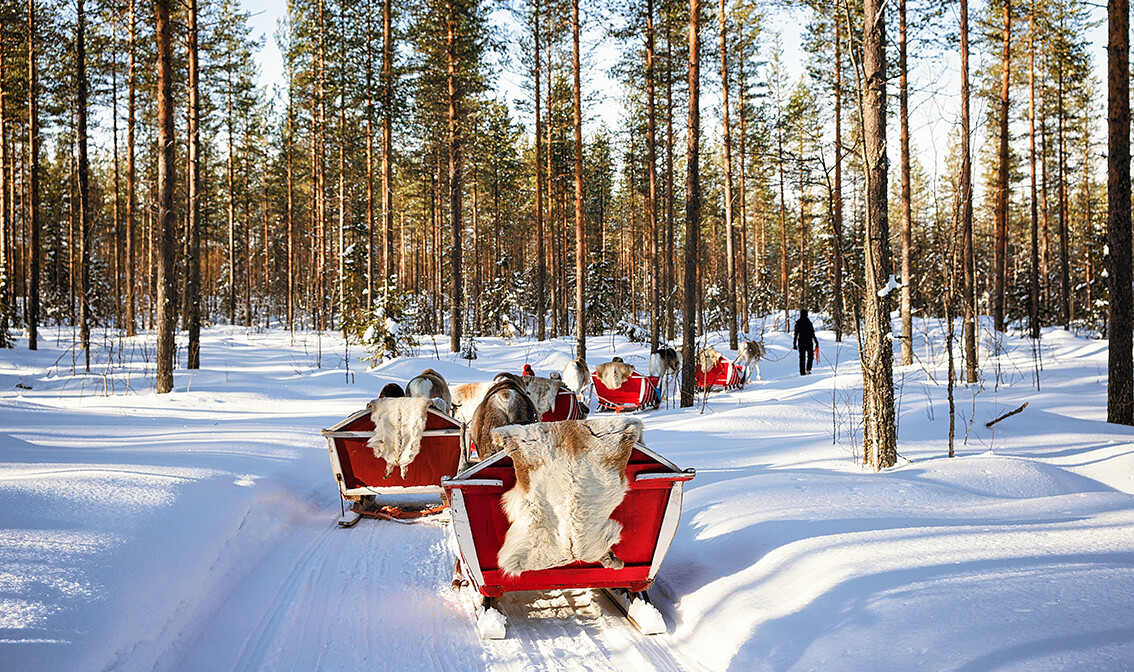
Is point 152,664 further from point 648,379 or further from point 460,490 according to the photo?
point 648,379

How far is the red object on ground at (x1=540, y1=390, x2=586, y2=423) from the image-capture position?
8.88 m

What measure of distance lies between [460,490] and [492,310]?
38.4m

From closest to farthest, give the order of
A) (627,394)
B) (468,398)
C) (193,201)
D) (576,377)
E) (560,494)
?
(560,494)
(468,398)
(576,377)
(627,394)
(193,201)

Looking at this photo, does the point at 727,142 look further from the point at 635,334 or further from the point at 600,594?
the point at 600,594

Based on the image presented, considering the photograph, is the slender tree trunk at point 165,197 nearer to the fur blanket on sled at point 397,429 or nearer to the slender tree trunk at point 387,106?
the fur blanket on sled at point 397,429

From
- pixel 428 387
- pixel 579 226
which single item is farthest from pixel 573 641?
pixel 579 226

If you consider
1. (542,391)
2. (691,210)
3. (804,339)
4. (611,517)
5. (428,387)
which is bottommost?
(611,517)

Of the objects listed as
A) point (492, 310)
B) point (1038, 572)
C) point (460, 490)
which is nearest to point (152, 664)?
point (460, 490)

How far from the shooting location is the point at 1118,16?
392 inches

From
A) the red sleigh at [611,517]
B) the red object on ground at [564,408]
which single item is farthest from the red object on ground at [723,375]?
the red sleigh at [611,517]

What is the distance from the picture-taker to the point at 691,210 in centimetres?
1442

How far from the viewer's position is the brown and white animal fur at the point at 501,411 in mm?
5961

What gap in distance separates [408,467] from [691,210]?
969cm

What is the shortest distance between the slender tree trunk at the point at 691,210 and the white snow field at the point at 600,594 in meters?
6.15
